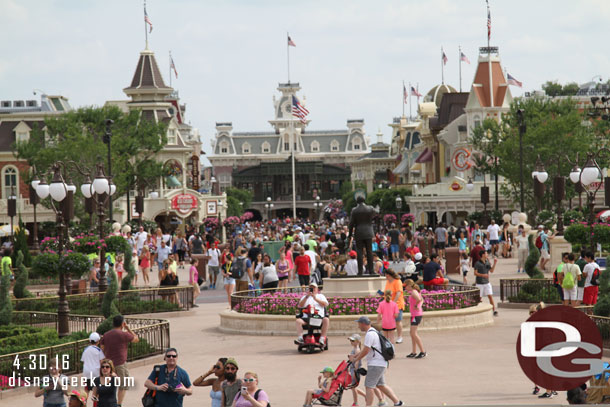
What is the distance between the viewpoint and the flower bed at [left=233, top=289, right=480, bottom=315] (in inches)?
774

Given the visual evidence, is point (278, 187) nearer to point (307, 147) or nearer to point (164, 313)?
point (307, 147)

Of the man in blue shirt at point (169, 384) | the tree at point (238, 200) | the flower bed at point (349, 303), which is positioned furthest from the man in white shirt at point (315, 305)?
the tree at point (238, 200)

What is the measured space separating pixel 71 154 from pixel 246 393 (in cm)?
4472

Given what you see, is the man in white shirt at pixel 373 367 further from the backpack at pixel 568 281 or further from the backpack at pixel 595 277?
the backpack at pixel 595 277

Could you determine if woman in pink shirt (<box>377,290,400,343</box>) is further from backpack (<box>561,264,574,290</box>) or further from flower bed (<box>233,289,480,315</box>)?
backpack (<box>561,264,574,290</box>)

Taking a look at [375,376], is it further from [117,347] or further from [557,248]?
[557,248]

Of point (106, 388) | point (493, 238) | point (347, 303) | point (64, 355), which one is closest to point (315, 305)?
point (347, 303)

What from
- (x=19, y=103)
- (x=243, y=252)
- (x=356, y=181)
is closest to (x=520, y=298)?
(x=243, y=252)

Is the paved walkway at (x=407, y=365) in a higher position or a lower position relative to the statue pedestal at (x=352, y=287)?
lower

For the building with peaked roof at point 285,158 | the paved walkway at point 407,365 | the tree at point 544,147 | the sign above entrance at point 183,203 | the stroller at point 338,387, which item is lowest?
the paved walkway at point 407,365

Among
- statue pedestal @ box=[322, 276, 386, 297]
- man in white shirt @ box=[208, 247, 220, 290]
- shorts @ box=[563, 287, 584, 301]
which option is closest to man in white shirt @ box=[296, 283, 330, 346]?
statue pedestal @ box=[322, 276, 386, 297]

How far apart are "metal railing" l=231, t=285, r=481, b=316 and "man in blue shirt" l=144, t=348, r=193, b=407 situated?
354 inches

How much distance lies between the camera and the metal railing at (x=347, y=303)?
19.7 metres

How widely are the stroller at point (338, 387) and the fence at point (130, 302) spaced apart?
1173 cm
